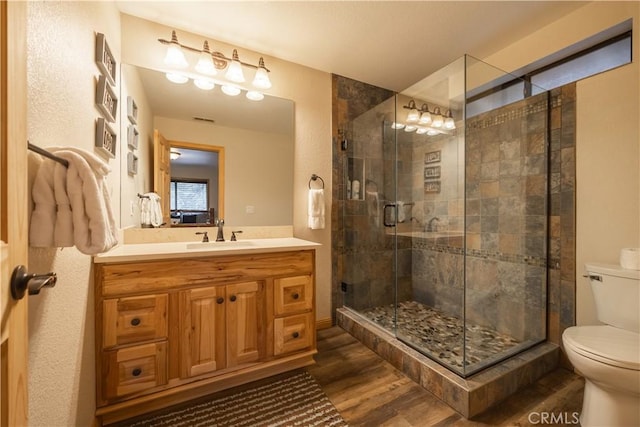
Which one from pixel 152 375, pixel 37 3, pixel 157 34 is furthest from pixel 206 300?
pixel 157 34

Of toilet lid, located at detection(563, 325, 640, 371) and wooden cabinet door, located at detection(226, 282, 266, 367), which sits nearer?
toilet lid, located at detection(563, 325, 640, 371)

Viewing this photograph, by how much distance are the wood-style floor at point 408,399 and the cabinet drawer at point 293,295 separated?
1.56ft

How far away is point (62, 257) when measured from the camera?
957 millimetres

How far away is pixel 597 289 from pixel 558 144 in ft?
3.29

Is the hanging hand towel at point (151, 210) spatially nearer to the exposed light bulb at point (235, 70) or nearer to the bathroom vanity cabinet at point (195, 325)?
the bathroom vanity cabinet at point (195, 325)

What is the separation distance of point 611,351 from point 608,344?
85 mm

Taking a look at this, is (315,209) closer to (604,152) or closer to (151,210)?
(151,210)

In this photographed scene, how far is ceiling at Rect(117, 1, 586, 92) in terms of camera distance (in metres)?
1.76

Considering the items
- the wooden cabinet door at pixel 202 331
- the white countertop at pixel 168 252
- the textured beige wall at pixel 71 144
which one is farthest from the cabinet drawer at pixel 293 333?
the textured beige wall at pixel 71 144

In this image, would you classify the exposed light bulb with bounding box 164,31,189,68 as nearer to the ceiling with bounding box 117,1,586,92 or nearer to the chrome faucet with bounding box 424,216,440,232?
the ceiling with bounding box 117,1,586,92

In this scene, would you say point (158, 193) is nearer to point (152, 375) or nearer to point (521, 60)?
point (152, 375)

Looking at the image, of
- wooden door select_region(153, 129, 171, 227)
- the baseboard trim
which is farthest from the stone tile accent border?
wooden door select_region(153, 129, 171, 227)

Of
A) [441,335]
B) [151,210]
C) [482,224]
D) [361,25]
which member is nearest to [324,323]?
[441,335]

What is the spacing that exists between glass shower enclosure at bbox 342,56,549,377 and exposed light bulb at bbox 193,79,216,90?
1363 mm
